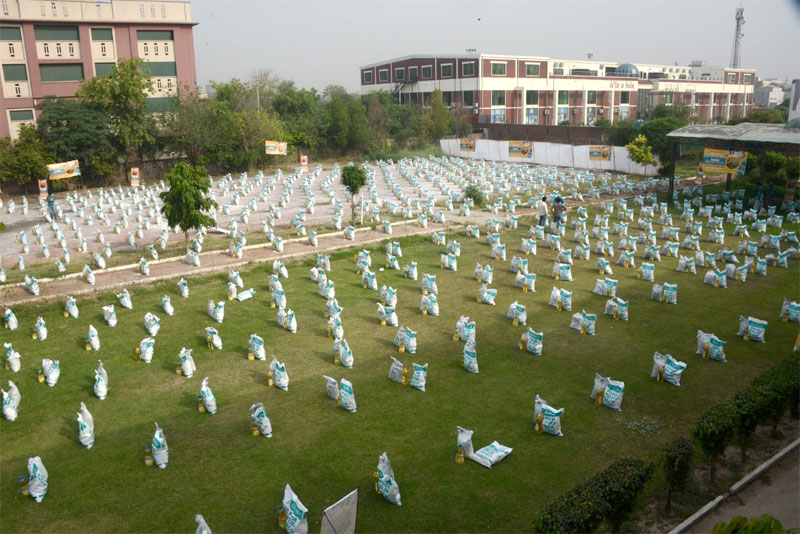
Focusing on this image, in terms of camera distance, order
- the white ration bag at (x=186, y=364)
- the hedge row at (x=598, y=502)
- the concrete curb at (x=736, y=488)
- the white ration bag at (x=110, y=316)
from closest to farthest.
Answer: the hedge row at (x=598, y=502)
the concrete curb at (x=736, y=488)
the white ration bag at (x=186, y=364)
the white ration bag at (x=110, y=316)

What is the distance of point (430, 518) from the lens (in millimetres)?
7270

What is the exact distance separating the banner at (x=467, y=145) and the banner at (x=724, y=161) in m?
20.5

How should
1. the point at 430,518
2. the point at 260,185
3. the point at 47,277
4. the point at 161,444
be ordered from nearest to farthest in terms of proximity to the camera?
1. the point at 430,518
2. the point at 161,444
3. the point at 47,277
4. the point at 260,185

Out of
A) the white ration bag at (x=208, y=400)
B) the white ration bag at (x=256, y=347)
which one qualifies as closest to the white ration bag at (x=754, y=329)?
the white ration bag at (x=256, y=347)

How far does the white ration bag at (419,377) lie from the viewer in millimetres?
10438

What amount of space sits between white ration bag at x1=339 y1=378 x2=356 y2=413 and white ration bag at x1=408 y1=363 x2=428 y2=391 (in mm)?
1225

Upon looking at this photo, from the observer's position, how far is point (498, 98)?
58.0 meters

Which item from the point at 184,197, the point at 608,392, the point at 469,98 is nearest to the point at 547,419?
the point at 608,392

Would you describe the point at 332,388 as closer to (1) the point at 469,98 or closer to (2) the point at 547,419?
(2) the point at 547,419

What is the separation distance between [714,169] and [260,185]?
78.1 ft

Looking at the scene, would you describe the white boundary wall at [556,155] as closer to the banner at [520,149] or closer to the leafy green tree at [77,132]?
the banner at [520,149]

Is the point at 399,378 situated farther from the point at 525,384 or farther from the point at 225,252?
the point at 225,252

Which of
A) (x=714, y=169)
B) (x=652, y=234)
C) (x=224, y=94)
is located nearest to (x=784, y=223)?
(x=714, y=169)

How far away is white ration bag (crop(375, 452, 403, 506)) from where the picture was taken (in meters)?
7.46
